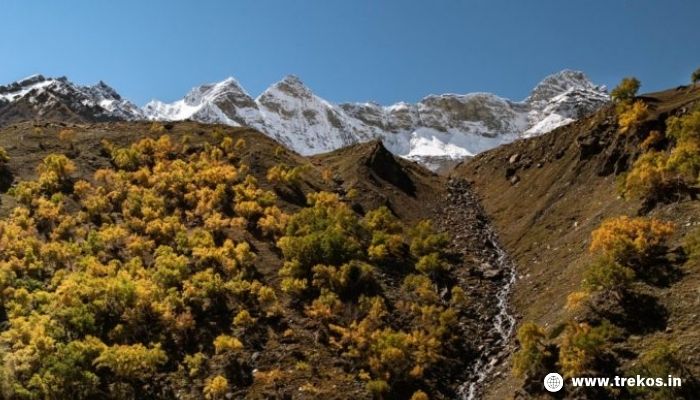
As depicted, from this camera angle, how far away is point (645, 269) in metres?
35.5

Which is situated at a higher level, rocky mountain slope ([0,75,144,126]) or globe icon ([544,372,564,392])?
rocky mountain slope ([0,75,144,126])

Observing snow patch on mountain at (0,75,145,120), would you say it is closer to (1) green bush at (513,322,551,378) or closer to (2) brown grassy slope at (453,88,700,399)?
(2) brown grassy slope at (453,88,700,399)

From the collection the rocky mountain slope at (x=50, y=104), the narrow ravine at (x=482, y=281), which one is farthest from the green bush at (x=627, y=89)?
the rocky mountain slope at (x=50, y=104)

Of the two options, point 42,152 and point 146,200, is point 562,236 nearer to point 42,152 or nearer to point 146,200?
point 146,200

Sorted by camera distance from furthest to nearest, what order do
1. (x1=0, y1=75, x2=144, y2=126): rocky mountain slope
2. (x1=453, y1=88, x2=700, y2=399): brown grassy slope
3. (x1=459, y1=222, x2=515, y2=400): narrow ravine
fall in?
(x1=0, y1=75, x2=144, y2=126): rocky mountain slope → (x1=459, y1=222, x2=515, y2=400): narrow ravine → (x1=453, y1=88, x2=700, y2=399): brown grassy slope

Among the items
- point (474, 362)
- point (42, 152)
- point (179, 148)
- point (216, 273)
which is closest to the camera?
point (474, 362)

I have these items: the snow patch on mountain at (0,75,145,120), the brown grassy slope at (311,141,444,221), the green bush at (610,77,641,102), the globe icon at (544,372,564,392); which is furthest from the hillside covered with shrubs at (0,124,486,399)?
the snow patch on mountain at (0,75,145,120)

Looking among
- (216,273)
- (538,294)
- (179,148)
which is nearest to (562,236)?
(538,294)

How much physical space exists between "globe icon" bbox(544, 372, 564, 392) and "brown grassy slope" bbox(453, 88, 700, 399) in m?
2.78

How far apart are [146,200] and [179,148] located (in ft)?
58.3

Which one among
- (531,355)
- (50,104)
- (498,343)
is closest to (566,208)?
(498,343)

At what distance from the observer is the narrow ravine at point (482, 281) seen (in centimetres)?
3884

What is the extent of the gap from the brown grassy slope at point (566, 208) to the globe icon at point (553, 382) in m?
2.78

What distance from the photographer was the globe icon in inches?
1209
